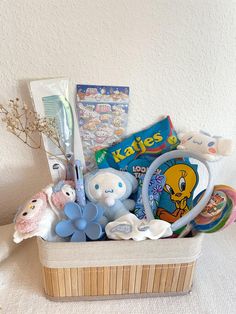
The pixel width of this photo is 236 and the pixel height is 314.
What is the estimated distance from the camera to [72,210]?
1.83ft

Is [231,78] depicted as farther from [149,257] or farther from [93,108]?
[149,257]

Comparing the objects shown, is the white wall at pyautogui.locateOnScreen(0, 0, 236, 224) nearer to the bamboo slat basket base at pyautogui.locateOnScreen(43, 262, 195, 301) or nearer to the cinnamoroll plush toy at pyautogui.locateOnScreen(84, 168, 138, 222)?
the cinnamoroll plush toy at pyautogui.locateOnScreen(84, 168, 138, 222)

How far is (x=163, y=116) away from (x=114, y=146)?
125mm

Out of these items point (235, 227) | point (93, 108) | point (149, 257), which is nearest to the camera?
point (149, 257)

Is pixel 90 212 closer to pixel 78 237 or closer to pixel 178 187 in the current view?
pixel 78 237

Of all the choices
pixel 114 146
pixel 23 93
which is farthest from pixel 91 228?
pixel 23 93

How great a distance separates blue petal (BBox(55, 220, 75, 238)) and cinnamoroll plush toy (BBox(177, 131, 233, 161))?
26cm

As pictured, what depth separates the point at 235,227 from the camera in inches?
31.1

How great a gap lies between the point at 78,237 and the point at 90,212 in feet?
0.16

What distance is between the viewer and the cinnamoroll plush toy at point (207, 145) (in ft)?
1.88

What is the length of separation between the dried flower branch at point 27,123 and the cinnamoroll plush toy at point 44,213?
3.6 inches

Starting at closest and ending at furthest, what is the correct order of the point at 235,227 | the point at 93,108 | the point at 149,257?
the point at 149,257
the point at 93,108
the point at 235,227

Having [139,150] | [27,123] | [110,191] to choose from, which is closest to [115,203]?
[110,191]

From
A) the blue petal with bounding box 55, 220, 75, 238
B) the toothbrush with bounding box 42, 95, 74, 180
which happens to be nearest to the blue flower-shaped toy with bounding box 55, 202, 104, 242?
the blue petal with bounding box 55, 220, 75, 238
